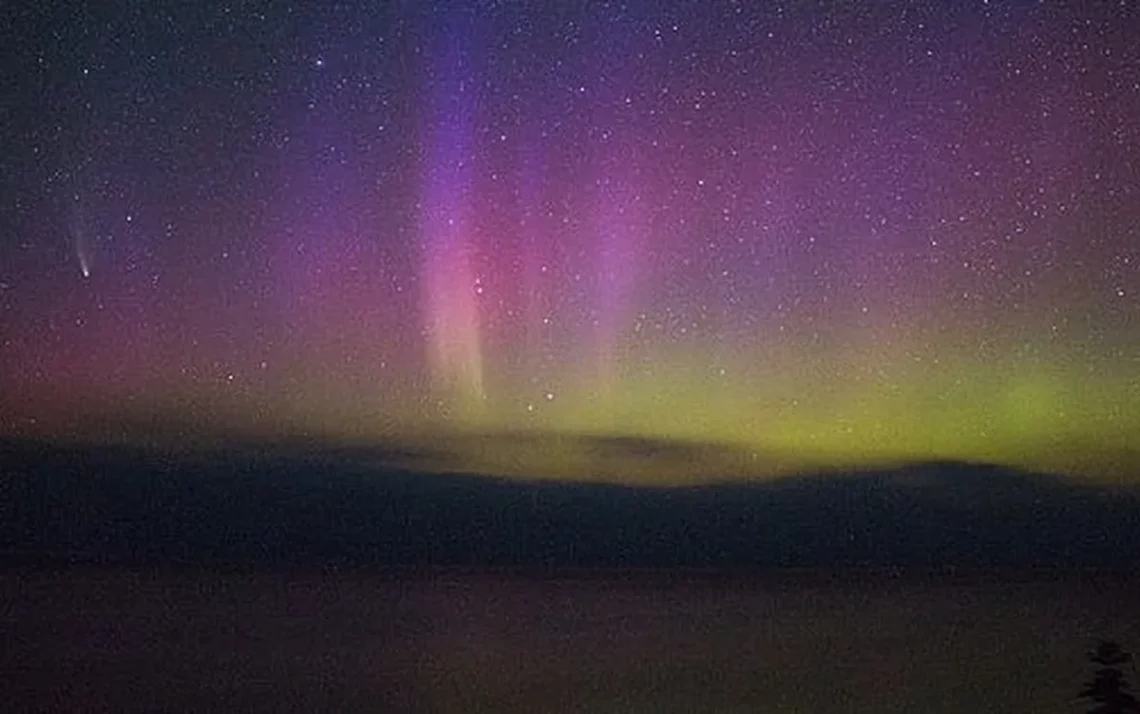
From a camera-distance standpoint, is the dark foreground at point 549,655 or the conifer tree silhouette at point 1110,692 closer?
the conifer tree silhouette at point 1110,692

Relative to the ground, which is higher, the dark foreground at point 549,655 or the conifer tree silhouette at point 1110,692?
the conifer tree silhouette at point 1110,692

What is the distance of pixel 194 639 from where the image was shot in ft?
271

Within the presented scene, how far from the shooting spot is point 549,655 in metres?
71.4

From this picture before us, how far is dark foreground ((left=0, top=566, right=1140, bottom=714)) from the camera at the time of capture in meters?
50.0

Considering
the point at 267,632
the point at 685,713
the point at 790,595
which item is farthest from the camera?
the point at 790,595

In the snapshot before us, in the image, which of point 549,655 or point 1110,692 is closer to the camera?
point 1110,692

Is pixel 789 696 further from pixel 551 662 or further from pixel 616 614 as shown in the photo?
pixel 616 614

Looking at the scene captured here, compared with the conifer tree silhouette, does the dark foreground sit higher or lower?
lower

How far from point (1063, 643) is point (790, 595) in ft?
316

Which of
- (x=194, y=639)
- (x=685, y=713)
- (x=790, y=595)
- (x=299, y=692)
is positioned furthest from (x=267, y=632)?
(x=790, y=595)

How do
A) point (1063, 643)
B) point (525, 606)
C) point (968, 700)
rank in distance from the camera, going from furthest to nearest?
point (525, 606) < point (1063, 643) < point (968, 700)

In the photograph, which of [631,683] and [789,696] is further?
[631,683]

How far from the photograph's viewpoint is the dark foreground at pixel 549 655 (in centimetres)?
5003

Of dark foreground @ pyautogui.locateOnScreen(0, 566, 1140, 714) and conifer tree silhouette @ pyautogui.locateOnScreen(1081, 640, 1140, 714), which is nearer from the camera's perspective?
conifer tree silhouette @ pyautogui.locateOnScreen(1081, 640, 1140, 714)
